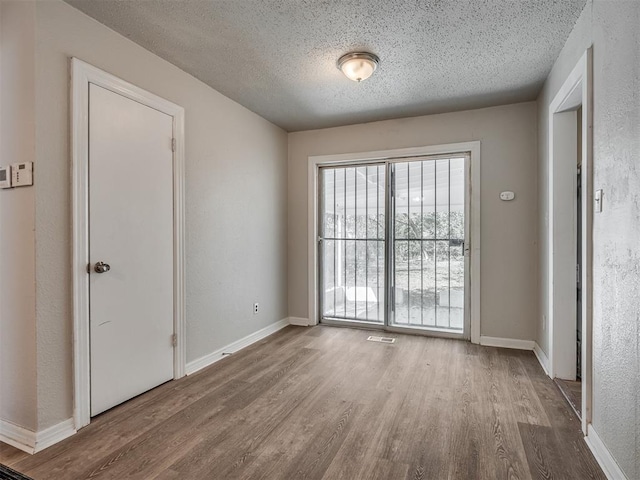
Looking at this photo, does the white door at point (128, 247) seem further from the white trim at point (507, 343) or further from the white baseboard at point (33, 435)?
the white trim at point (507, 343)

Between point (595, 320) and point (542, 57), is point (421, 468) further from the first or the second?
point (542, 57)

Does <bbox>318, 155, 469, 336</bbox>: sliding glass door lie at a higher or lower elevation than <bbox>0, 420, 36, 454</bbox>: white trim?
higher

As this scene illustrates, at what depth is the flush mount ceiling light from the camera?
2.58m

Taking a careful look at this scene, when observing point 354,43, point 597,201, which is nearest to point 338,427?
point 597,201

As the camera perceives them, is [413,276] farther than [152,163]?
Yes

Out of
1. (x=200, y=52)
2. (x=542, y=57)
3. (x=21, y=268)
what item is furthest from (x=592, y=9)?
(x=21, y=268)

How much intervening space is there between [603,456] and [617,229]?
113 centimetres

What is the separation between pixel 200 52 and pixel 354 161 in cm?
221

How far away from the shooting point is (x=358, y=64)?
8.59ft

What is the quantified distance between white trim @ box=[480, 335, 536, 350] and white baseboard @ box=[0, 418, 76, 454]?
11.8ft

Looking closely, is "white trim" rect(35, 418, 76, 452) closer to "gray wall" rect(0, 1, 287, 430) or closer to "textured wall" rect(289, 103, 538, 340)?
"gray wall" rect(0, 1, 287, 430)

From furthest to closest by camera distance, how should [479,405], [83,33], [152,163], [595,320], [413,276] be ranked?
[413,276] < [152,163] < [479,405] < [83,33] < [595,320]

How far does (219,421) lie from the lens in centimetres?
220

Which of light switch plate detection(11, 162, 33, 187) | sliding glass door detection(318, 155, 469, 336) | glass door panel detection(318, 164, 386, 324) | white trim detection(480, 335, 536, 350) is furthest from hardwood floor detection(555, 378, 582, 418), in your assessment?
light switch plate detection(11, 162, 33, 187)
